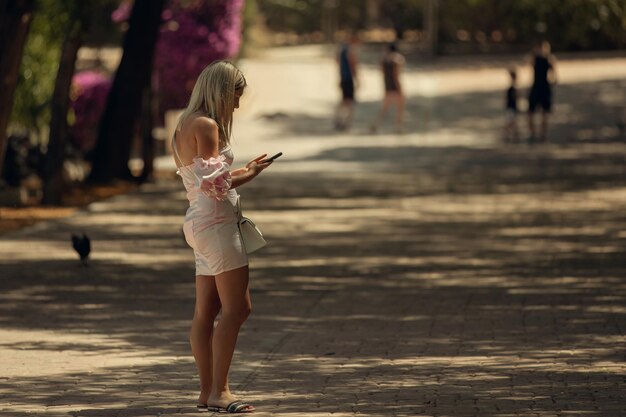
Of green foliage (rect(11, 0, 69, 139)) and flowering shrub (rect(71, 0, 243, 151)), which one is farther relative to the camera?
flowering shrub (rect(71, 0, 243, 151))

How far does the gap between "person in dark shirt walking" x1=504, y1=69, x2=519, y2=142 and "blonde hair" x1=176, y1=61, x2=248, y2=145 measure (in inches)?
843

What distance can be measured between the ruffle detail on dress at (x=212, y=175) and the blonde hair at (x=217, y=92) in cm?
20

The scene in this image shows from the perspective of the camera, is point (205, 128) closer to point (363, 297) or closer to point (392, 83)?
point (363, 297)

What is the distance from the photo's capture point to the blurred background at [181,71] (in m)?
20.9

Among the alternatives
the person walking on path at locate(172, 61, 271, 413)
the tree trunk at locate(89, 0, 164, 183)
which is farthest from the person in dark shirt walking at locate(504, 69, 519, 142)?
the person walking on path at locate(172, 61, 271, 413)

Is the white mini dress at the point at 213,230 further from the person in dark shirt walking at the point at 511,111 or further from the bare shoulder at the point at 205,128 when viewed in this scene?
the person in dark shirt walking at the point at 511,111

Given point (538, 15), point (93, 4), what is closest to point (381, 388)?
point (93, 4)

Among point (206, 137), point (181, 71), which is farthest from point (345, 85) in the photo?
point (206, 137)

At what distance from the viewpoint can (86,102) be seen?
28.7 metres

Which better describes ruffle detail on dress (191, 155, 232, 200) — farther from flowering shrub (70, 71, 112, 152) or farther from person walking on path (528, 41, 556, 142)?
person walking on path (528, 41, 556, 142)

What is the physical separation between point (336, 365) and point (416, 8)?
48823 mm

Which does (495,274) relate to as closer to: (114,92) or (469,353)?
(469,353)

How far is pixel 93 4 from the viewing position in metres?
19.0

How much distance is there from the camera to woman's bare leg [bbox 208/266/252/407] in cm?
841
